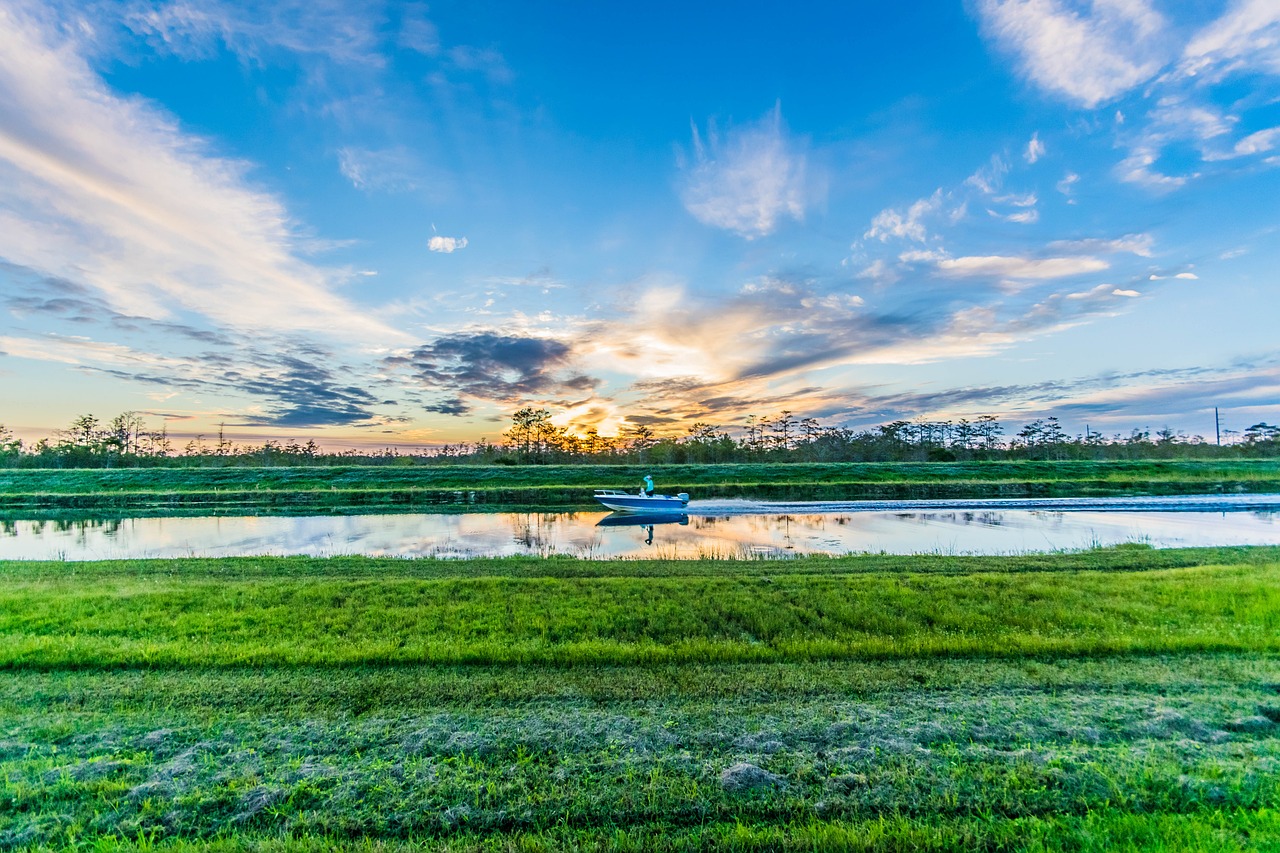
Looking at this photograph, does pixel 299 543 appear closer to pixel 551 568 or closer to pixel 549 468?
pixel 551 568

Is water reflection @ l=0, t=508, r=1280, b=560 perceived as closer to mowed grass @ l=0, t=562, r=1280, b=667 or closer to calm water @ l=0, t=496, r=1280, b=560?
calm water @ l=0, t=496, r=1280, b=560

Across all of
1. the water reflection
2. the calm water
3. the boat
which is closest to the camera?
the water reflection

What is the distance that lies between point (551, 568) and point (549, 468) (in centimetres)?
3663

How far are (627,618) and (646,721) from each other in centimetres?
326

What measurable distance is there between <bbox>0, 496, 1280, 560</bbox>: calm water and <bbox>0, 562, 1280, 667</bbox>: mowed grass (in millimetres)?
5869

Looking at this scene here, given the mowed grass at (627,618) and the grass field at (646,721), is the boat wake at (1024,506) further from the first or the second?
the grass field at (646,721)

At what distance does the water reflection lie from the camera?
1670cm

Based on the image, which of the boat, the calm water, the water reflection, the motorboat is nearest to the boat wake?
the calm water

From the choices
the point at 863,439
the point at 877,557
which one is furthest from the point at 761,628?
the point at 863,439

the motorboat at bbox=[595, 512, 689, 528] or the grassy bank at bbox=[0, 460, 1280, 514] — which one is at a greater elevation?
the grassy bank at bbox=[0, 460, 1280, 514]

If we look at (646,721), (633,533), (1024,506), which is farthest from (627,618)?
(1024,506)

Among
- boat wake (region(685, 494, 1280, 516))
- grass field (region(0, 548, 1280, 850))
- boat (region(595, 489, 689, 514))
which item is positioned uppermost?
grass field (region(0, 548, 1280, 850))

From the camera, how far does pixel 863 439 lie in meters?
66.3

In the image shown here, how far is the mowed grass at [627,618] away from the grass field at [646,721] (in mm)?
59
